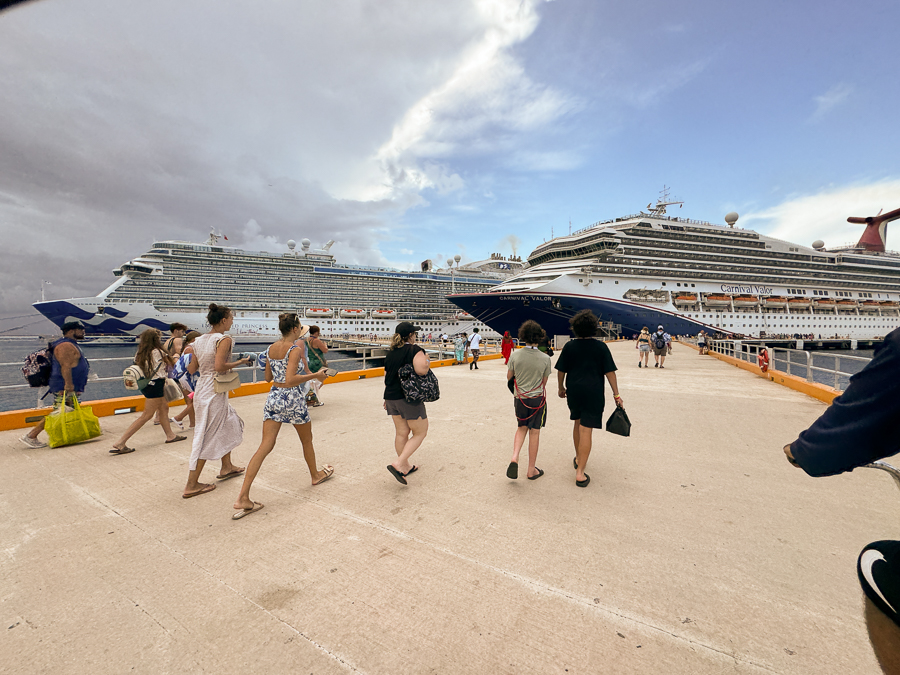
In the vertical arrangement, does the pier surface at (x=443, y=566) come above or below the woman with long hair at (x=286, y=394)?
below

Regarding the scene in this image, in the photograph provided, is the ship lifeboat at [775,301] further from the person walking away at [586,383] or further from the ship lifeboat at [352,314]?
the ship lifeboat at [352,314]

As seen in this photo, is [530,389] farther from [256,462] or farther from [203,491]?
[203,491]

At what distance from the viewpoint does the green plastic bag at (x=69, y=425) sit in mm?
4129

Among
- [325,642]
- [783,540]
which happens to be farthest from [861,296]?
[325,642]

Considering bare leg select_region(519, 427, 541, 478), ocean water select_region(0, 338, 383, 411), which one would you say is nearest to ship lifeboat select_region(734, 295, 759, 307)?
ocean water select_region(0, 338, 383, 411)

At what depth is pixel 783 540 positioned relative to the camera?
7.53ft

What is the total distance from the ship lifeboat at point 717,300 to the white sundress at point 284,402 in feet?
123

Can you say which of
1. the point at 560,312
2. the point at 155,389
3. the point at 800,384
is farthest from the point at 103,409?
the point at 560,312

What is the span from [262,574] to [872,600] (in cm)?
252

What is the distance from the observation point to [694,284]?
105 ft

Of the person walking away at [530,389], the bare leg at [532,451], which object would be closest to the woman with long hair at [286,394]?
the person walking away at [530,389]

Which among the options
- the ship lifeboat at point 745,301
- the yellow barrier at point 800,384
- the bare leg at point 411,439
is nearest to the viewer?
the bare leg at point 411,439

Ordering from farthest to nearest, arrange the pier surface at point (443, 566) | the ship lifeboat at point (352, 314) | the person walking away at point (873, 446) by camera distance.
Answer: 1. the ship lifeboat at point (352, 314)
2. the pier surface at point (443, 566)
3. the person walking away at point (873, 446)

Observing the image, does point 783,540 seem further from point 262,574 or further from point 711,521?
point 262,574
